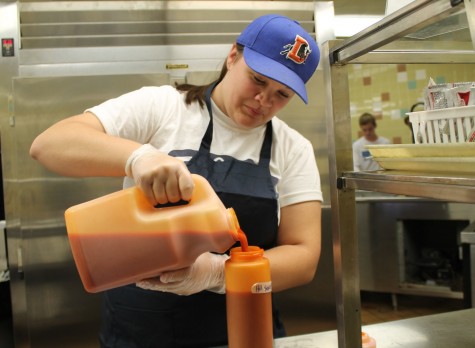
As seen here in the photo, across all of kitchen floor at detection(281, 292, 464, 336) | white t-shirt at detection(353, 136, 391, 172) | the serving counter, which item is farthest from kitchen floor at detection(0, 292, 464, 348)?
the serving counter

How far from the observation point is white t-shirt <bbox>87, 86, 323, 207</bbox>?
1291 mm

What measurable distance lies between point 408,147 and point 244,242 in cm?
38

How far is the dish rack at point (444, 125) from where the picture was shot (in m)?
0.84

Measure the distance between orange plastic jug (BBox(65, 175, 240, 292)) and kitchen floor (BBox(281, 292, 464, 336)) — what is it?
1931 mm

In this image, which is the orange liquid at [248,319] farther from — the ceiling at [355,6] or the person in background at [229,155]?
the ceiling at [355,6]

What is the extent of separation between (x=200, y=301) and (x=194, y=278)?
1.00 feet

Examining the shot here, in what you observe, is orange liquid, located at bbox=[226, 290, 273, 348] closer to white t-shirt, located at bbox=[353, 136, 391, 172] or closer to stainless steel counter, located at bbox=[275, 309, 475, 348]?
stainless steel counter, located at bbox=[275, 309, 475, 348]

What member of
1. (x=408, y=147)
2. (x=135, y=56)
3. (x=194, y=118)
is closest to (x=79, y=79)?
(x=135, y=56)

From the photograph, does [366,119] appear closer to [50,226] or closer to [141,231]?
[50,226]

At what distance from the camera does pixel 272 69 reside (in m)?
1.19

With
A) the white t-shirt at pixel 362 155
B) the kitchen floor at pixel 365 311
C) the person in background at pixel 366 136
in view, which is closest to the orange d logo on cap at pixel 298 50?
the kitchen floor at pixel 365 311

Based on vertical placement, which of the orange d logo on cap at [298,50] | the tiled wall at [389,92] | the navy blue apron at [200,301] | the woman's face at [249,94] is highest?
the tiled wall at [389,92]

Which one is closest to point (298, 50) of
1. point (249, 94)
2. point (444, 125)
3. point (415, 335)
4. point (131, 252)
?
point (249, 94)

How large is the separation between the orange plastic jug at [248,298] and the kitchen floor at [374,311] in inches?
72.5
